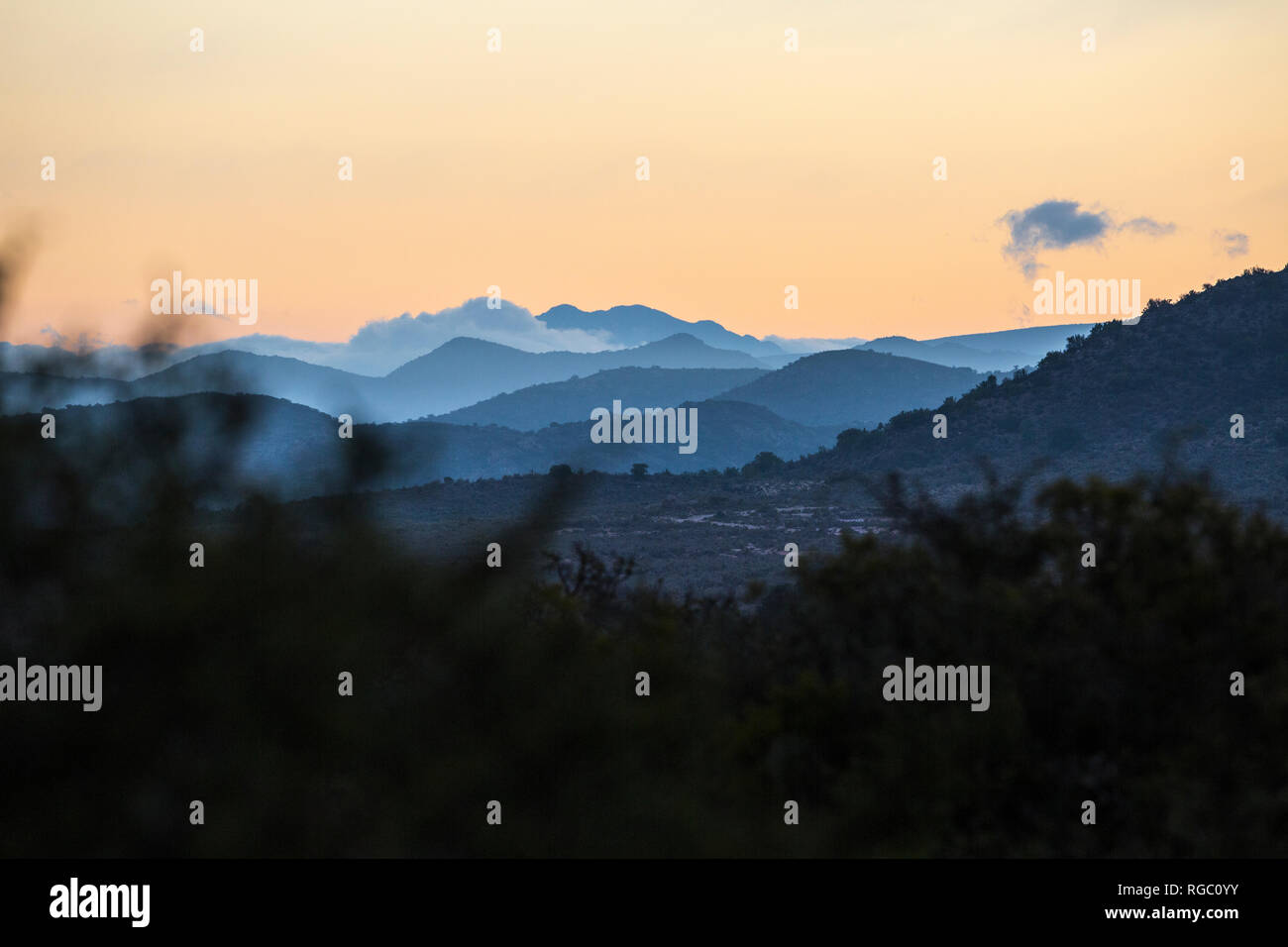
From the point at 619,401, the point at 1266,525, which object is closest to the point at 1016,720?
the point at 1266,525

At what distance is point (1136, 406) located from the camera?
63062 mm

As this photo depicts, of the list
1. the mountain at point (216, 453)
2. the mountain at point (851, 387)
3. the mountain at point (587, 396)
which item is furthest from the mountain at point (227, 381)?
the mountain at point (587, 396)

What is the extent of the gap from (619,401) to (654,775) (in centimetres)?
13845

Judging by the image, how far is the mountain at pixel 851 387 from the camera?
143250 mm

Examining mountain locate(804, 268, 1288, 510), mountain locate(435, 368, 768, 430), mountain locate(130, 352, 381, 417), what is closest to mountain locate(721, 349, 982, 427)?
mountain locate(435, 368, 768, 430)

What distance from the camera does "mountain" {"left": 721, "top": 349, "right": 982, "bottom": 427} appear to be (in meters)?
143

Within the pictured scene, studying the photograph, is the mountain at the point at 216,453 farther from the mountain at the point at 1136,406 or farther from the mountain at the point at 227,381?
the mountain at the point at 1136,406

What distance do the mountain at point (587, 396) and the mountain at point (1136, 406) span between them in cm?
7729

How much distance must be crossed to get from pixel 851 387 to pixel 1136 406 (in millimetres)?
84507

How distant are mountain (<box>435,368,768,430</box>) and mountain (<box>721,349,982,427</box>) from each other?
10.4m

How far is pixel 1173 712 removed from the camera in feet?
25.3
